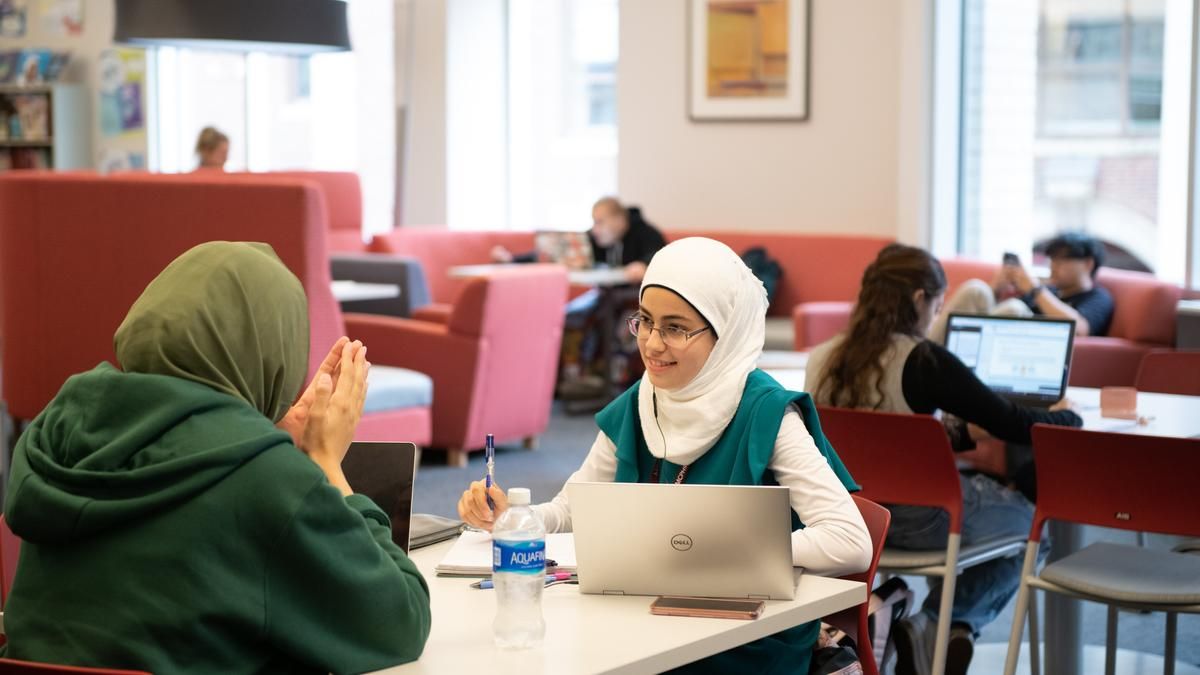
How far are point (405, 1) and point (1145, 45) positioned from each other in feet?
16.2

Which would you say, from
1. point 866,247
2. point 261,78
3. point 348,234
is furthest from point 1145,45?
point 261,78

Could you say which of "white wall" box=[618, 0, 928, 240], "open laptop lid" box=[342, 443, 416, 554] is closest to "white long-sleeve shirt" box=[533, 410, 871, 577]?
"open laptop lid" box=[342, 443, 416, 554]

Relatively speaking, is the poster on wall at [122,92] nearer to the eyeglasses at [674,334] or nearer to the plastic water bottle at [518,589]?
the eyeglasses at [674,334]

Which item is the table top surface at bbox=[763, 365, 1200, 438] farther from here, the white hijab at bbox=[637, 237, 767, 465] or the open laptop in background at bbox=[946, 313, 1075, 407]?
the white hijab at bbox=[637, 237, 767, 465]

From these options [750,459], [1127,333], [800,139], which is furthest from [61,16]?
[750,459]

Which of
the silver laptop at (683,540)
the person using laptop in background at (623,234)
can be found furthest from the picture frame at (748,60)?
the silver laptop at (683,540)

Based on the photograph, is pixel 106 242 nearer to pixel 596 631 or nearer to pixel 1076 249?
pixel 596 631

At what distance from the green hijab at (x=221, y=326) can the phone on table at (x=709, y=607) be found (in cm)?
60

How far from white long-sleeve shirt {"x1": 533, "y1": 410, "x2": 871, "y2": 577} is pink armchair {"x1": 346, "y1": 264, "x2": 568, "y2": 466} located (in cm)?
403

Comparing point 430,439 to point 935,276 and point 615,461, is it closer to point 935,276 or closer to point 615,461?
point 935,276

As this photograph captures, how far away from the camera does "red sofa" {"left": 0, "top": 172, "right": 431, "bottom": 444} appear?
4926 mm

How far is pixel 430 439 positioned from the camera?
A: 249 inches

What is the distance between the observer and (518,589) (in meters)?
1.83

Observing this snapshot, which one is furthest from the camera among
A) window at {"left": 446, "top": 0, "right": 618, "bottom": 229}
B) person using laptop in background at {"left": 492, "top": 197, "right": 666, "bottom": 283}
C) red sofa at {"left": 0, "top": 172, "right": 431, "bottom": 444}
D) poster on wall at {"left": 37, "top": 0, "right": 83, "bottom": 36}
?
A: poster on wall at {"left": 37, "top": 0, "right": 83, "bottom": 36}
